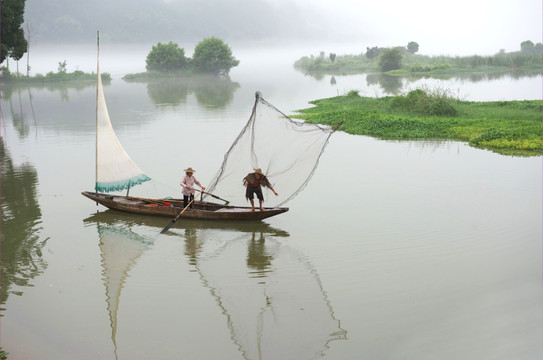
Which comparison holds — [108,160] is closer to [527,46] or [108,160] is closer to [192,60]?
[192,60]

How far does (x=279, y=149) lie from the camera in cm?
1531

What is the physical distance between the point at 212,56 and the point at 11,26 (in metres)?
54.2

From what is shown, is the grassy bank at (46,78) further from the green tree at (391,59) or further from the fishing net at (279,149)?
the fishing net at (279,149)

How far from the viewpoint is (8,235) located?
15.2 m

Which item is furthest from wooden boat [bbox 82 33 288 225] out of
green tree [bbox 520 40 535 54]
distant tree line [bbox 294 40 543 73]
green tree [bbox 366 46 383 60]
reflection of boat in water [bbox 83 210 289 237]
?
green tree [bbox 520 40 535 54]

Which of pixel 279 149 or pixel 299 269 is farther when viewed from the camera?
pixel 279 149

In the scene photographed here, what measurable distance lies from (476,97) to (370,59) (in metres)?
80.6

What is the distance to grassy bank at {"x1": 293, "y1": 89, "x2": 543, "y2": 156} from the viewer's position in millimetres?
26828

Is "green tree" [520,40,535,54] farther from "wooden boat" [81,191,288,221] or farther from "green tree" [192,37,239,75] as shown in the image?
"wooden boat" [81,191,288,221]

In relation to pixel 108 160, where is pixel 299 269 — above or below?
below

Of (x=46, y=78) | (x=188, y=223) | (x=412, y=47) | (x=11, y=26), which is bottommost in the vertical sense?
(x=188, y=223)

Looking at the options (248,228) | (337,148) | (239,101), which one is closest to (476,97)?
(239,101)

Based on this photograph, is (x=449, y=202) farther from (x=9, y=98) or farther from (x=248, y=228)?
(x=9, y=98)

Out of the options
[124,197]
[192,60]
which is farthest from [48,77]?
[124,197]
